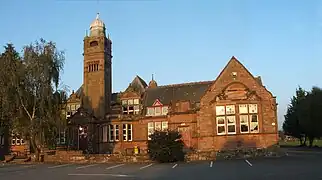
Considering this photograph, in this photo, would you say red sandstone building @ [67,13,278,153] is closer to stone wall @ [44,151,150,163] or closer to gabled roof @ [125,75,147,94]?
gabled roof @ [125,75,147,94]

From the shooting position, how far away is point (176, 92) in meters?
52.4

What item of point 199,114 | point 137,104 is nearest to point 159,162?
point 199,114

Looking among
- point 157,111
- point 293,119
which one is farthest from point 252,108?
point 293,119

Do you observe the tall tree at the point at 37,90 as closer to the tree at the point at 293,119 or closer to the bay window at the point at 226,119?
the bay window at the point at 226,119

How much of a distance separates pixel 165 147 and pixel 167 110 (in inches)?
719

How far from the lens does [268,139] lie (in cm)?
3834

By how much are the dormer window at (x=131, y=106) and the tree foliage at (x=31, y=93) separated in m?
15.4

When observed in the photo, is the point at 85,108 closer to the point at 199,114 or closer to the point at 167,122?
the point at 167,122

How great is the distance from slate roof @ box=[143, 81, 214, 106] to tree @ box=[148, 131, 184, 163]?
18476mm

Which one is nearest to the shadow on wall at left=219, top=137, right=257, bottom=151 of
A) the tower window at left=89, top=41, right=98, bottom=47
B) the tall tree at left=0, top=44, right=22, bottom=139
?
the tall tree at left=0, top=44, right=22, bottom=139

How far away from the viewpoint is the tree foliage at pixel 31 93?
1410 inches

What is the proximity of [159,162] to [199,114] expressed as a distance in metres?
10.5

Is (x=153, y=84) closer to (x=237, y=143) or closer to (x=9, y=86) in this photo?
(x=237, y=143)

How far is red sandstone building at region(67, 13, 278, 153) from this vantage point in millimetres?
39109
